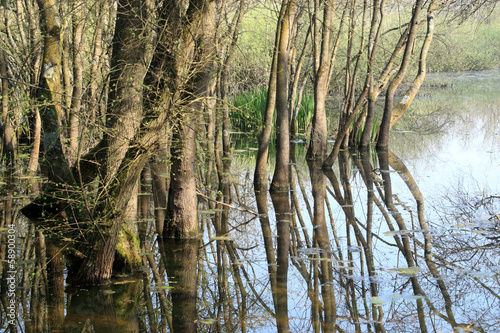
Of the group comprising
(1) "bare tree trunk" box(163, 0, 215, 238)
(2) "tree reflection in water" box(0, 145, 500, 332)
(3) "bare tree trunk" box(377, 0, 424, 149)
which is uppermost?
(3) "bare tree trunk" box(377, 0, 424, 149)

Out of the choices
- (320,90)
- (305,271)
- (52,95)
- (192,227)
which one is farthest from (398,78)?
(52,95)

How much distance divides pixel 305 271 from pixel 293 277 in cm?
20

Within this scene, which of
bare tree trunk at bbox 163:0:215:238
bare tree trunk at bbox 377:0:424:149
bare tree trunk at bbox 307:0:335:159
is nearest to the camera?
bare tree trunk at bbox 163:0:215:238

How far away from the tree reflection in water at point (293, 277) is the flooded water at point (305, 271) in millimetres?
16

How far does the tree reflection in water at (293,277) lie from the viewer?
4617 millimetres

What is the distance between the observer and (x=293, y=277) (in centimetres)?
567

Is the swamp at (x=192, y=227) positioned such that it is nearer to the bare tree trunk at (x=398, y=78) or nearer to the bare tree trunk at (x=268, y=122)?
the bare tree trunk at (x=268, y=122)

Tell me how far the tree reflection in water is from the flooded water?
0.02 m

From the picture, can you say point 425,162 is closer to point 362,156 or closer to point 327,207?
point 362,156

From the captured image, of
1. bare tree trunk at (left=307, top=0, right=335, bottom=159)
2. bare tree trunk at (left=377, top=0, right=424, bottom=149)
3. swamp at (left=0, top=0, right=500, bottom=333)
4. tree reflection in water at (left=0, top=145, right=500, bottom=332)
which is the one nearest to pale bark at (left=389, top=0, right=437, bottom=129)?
bare tree trunk at (left=377, top=0, right=424, bottom=149)

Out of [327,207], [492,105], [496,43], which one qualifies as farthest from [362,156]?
[496,43]

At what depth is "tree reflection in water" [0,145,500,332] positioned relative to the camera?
4.62 m

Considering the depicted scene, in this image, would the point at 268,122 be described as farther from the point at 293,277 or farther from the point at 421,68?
the point at 421,68

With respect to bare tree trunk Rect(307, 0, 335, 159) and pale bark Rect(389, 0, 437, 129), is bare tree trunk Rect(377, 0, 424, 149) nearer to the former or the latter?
pale bark Rect(389, 0, 437, 129)
